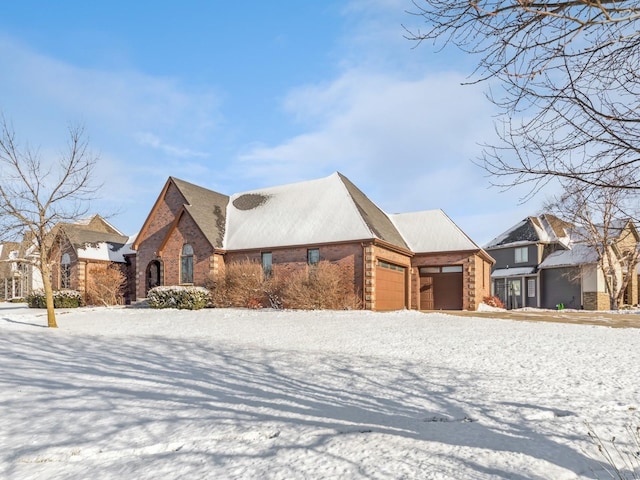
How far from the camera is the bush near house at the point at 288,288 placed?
20.0 metres

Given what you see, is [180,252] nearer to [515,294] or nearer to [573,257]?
[515,294]

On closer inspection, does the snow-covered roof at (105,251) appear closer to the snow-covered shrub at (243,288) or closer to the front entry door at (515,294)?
the snow-covered shrub at (243,288)

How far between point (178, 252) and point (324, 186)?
30.0ft

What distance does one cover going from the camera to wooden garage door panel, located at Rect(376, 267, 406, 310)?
21.6 meters

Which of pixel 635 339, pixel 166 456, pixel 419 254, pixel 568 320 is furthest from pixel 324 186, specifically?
pixel 166 456

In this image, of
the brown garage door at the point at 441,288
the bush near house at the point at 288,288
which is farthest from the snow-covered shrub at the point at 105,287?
the brown garage door at the point at 441,288

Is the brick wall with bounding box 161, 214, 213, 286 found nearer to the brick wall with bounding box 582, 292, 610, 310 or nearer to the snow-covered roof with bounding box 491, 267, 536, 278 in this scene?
the snow-covered roof with bounding box 491, 267, 536, 278

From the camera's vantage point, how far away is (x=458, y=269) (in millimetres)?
24453

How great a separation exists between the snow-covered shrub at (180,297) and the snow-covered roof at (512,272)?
77.2 feet

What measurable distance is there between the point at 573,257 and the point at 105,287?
3159 centimetres

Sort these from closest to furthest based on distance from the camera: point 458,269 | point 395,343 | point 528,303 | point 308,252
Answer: point 395,343, point 308,252, point 458,269, point 528,303

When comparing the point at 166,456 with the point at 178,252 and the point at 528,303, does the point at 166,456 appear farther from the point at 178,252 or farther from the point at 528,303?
the point at 528,303

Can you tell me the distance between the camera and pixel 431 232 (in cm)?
2611

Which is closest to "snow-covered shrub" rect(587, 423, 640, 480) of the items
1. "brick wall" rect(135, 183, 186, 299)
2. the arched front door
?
"brick wall" rect(135, 183, 186, 299)
